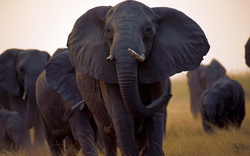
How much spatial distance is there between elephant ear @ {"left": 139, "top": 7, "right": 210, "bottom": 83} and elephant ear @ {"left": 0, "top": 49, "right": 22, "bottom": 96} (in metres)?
6.08

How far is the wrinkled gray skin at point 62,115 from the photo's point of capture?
5664 millimetres

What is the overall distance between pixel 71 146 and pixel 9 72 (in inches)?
159

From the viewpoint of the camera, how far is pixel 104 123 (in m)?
4.69

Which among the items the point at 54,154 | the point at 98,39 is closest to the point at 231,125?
the point at 54,154

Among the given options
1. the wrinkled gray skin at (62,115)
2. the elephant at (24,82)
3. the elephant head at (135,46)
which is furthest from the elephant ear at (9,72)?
the elephant head at (135,46)

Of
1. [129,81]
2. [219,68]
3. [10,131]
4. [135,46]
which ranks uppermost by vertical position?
[135,46]

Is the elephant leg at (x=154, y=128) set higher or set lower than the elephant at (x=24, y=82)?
higher

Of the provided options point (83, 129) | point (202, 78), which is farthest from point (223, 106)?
point (202, 78)

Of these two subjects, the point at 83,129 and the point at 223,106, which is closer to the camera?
the point at 83,129

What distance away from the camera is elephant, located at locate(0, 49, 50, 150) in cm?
853

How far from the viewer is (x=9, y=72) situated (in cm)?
992

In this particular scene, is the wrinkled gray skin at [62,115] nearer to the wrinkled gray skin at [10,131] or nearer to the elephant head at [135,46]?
the elephant head at [135,46]

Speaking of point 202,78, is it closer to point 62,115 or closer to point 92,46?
point 62,115

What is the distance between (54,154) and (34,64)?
313 centimetres
